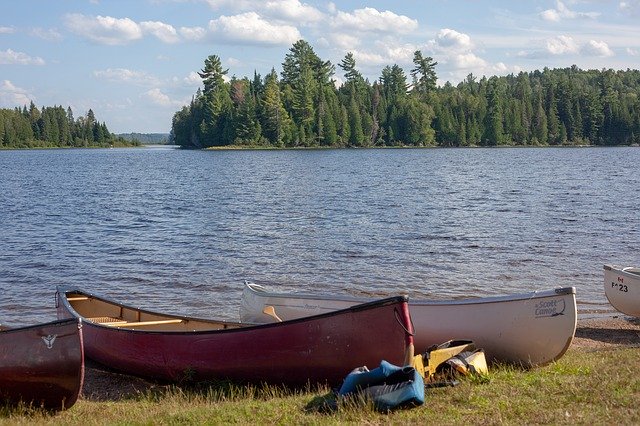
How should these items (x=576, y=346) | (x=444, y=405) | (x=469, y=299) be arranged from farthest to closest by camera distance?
(x=576, y=346) → (x=469, y=299) → (x=444, y=405)

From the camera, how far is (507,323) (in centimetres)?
1210

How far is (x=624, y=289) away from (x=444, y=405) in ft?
30.2

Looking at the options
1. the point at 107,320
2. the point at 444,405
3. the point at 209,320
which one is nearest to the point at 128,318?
the point at 107,320

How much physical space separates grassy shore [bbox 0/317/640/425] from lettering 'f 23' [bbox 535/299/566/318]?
2.53ft

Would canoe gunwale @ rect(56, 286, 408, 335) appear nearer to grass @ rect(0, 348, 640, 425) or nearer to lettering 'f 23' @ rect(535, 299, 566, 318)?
grass @ rect(0, 348, 640, 425)

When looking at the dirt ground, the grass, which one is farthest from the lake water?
the grass

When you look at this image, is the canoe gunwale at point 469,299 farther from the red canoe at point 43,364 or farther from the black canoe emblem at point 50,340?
the black canoe emblem at point 50,340

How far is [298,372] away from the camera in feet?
36.3

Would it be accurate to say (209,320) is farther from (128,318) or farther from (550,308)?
(550,308)

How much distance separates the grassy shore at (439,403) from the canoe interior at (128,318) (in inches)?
80.1

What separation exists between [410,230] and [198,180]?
1673 inches

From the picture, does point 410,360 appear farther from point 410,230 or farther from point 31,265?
point 410,230

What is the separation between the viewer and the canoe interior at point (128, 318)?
566 inches

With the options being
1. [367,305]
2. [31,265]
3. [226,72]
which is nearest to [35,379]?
[367,305]
